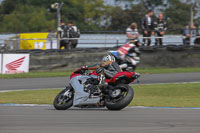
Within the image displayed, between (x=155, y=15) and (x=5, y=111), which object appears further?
(x=155, y=15)

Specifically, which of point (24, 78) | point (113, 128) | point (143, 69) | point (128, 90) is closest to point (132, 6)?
point (143, 69)

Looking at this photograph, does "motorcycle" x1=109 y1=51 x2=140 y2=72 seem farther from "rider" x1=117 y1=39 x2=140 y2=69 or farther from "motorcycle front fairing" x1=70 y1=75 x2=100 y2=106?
"motorcycle front fairing" x1=70 y1=75 x2=100 y2=106

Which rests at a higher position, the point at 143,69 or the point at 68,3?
the point at 68,3

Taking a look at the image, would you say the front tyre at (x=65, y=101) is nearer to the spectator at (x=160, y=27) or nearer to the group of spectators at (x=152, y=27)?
the group of spectators at (x=152, y=27)

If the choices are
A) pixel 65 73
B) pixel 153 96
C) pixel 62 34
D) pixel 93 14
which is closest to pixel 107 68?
pixel 153 96

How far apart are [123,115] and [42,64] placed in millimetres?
10768

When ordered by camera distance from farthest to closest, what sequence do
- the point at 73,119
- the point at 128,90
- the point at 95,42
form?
1. the point at 95,42
2. the point at 128,90
3. the point at 73,119

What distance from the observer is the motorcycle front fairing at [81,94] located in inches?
336

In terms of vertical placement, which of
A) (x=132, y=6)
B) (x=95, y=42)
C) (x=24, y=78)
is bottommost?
(x=24, y=78)

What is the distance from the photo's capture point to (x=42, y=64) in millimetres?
18172

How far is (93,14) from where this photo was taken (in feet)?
86.0

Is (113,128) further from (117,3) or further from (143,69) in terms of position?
(117,3)

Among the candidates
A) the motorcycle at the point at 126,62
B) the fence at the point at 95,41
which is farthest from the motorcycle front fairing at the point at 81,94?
the fence at the point at 95,41

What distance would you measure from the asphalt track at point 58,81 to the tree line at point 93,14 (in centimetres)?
384
